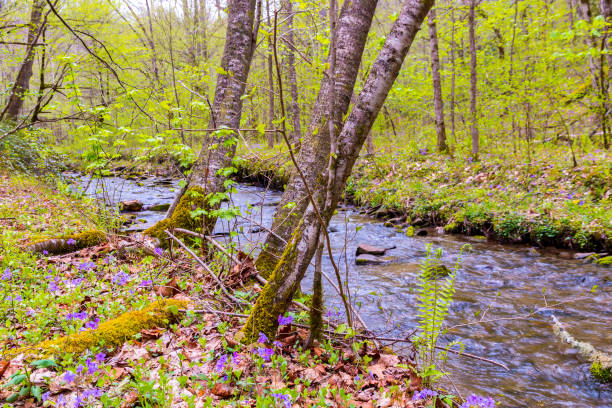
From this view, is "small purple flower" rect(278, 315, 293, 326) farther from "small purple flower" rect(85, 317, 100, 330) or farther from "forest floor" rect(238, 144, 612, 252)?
"forest floor" rect(238, 144, 612, 252)

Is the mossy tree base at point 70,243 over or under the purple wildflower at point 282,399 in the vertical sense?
over

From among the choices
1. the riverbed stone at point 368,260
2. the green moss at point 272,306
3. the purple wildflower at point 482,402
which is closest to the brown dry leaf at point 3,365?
the green moss at point 272,306

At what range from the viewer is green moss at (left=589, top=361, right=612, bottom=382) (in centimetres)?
328

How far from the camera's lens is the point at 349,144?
8.05 feet

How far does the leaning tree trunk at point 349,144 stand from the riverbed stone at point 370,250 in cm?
501

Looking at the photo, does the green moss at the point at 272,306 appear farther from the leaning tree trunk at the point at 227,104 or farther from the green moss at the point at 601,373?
the green moss at the point at 601,373

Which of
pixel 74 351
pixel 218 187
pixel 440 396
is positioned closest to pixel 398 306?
pixel 440 396

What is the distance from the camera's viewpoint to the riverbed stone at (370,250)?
7.39 metres

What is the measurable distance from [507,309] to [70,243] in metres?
6.51

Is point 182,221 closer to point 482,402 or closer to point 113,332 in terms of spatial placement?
point 113,332

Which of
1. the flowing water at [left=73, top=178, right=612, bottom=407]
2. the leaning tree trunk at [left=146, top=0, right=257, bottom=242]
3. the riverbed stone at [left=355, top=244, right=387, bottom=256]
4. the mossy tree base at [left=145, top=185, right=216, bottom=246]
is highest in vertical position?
the leaning tree trunk at [left=146, top=0, right=257, bottom=242]

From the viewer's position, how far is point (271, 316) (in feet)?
8.70

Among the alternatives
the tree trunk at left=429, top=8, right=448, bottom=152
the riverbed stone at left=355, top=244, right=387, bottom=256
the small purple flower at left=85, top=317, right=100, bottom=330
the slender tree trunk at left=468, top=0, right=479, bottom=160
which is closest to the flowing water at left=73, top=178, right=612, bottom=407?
the riverbed stone at left=355, top=244, right=387, bottom=256

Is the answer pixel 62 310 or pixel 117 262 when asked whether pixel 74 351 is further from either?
pixel 117 262
